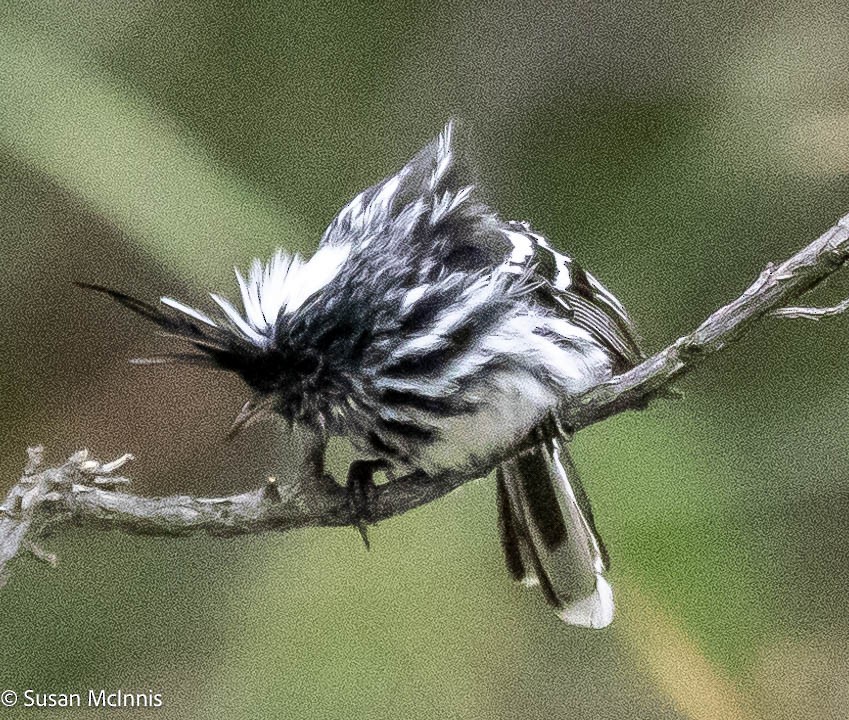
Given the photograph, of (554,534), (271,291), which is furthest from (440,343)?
(554,534)

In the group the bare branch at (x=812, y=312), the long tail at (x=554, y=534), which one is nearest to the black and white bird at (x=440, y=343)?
the long tail at (x=554, y=534)

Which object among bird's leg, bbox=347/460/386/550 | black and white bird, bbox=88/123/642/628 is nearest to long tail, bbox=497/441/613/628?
black and white bird, bbox=88/123/642/628

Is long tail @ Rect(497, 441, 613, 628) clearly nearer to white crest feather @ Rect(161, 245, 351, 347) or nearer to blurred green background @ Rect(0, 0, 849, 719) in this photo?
blurred green background @ Rect(0, 0, 849, 719)

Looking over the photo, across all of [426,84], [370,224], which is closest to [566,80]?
[426,84]

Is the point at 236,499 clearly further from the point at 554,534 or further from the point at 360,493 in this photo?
the point at 554,534

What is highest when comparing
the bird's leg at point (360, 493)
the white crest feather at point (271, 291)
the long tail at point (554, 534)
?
the white crest feather at point (271, 291)

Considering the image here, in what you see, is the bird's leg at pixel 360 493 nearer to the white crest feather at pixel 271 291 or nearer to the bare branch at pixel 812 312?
the white crest feather at pixel 271 291

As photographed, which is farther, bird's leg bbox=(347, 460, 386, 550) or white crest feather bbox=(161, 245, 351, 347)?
bird's leg bbox=(347, 460, 386, 550)
